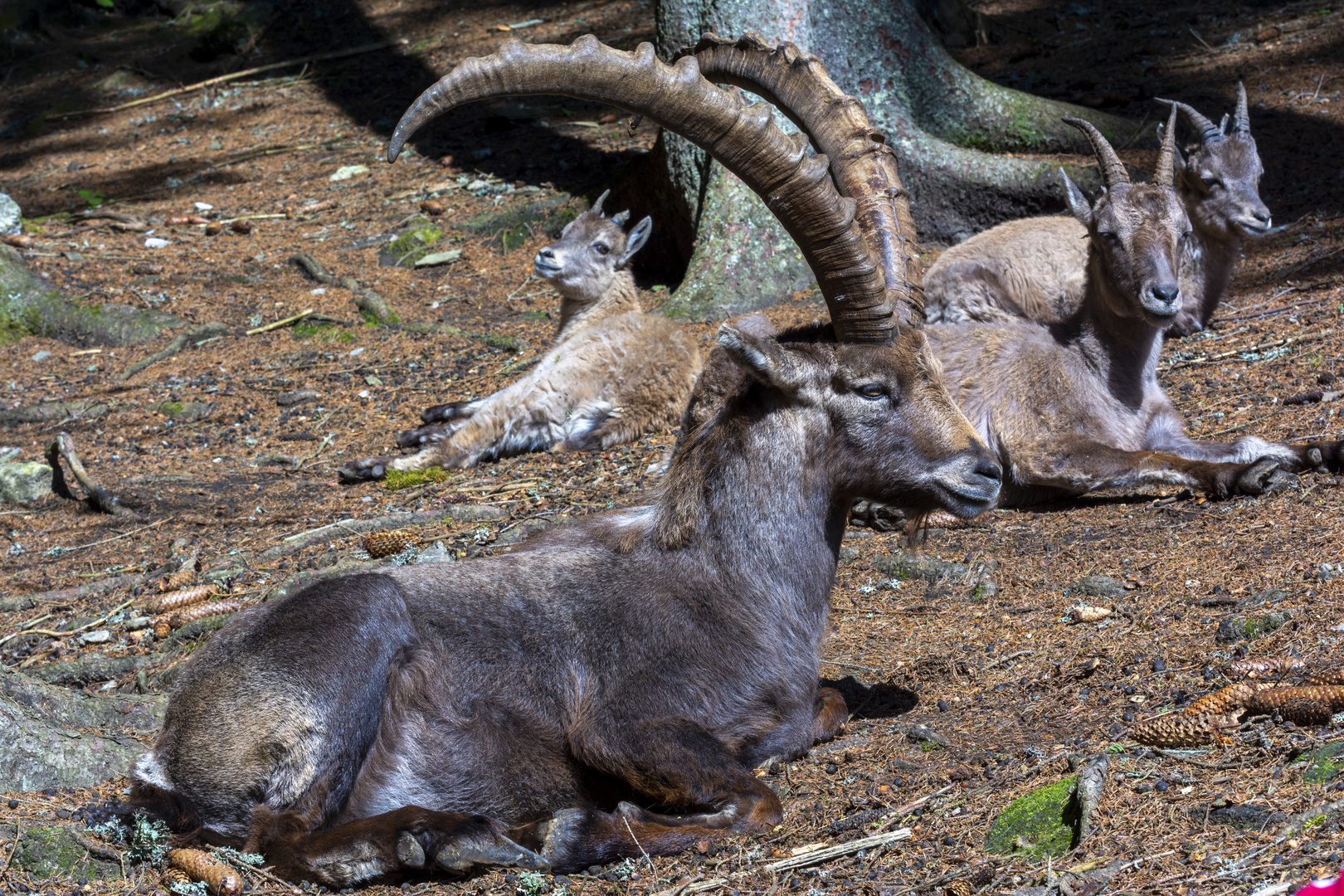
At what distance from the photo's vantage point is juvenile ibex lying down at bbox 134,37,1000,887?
13.5 ft

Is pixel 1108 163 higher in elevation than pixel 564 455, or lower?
higher

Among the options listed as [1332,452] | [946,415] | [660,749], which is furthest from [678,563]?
[1332,452]

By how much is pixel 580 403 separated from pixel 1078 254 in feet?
14.4

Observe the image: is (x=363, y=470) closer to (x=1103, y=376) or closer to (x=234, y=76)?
(x=1103, y=376)

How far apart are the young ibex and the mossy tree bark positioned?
4276mm

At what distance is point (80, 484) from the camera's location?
334 inches

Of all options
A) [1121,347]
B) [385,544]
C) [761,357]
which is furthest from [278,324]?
[761,357]

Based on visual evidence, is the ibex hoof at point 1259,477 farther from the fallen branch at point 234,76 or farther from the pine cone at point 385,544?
the fallen branch at point 234,76

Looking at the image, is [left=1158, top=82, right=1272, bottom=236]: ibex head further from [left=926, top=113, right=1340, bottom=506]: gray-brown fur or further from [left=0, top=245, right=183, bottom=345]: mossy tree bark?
[left=0, top=245, right=183, bottom=345]: mossy tree bark

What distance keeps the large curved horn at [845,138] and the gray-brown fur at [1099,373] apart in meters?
2.82

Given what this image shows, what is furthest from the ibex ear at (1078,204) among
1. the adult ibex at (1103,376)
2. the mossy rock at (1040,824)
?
the mossy rock at (1040,824)

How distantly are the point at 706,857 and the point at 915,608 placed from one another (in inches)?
98.5

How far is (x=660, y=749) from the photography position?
4262 millimetres

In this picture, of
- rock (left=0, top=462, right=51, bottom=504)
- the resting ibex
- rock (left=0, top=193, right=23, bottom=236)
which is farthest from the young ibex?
rock (left=0, top=193, right=23, bottom=236)
